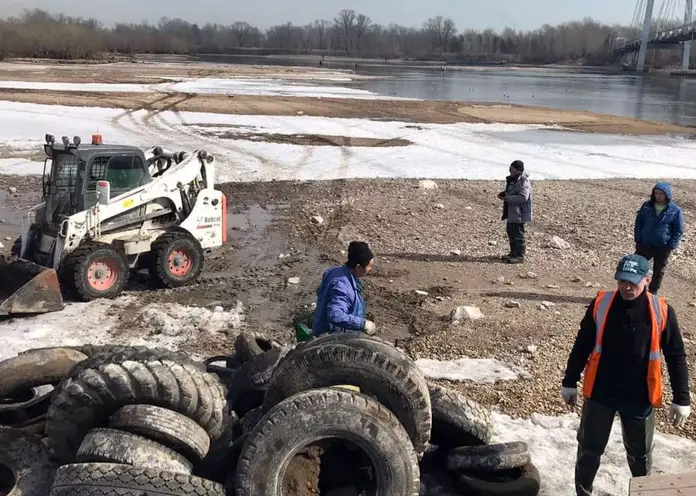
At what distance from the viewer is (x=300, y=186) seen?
55.1ft

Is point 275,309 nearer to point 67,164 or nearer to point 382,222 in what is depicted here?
point 67,164

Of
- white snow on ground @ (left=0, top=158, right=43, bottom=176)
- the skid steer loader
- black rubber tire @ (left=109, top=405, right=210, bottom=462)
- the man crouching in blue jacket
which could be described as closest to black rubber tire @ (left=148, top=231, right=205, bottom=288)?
the skid steer loader

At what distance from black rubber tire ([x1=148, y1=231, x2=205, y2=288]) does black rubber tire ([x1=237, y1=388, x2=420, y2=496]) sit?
5564 mm

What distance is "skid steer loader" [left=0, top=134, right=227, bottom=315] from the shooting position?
338 inches

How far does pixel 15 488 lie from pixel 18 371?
4.76 ft

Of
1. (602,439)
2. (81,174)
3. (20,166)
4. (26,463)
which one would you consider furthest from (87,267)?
(20,166)

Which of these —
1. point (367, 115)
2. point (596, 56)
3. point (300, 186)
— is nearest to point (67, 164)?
point (300, 186)

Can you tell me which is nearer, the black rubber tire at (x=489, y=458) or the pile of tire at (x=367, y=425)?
the pile of tire at (x=367, y=425)

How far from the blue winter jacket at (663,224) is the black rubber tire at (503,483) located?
4.86 meters

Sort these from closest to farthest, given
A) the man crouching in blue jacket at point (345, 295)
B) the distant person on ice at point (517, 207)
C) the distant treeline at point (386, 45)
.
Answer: the man crouching in blue jacket at point (345, 295), the distant person on ice at point (517, 207), the distant treeline at point (386, 45)

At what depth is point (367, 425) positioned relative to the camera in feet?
14.1

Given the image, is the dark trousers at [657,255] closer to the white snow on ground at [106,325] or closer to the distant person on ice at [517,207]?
the distant person on ice at [517,207]

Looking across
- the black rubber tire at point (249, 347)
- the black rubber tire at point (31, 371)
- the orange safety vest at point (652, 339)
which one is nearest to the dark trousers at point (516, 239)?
the black rubber tire at point (249, 347)

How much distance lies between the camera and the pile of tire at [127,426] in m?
4.23
